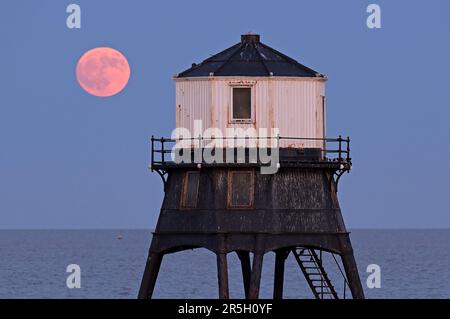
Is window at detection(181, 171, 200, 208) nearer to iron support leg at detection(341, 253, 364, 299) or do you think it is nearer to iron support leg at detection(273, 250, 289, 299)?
iron support leg at detection(341, 253, 364, 299)

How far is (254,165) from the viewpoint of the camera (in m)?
59.5

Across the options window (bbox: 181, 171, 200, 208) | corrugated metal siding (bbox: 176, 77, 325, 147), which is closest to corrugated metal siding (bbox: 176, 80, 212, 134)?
corrugated metal siding (bbox: 176, 77, 325, 147)

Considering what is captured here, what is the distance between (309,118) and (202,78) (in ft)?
11.2

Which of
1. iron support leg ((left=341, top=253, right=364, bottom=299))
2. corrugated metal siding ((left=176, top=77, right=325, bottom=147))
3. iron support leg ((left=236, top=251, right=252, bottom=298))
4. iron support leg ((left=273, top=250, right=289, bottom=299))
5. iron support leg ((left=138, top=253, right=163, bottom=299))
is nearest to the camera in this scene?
corrugated metal siding ((left=176, top=77, right=325, bottom=147))

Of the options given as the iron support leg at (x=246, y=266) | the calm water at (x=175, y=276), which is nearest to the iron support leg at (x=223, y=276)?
the iron support leg at (x=246, y=266)

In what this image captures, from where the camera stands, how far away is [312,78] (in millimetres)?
60000

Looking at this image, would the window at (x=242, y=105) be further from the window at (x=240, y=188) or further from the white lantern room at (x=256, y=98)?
the window at (x=240, y=188)

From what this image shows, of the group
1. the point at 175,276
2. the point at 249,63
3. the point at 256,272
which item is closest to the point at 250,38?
the point at 249,63

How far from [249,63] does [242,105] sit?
1.49m

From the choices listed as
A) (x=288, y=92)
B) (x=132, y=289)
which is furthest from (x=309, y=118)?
(x=132, y=289)

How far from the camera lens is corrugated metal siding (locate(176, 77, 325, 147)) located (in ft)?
195

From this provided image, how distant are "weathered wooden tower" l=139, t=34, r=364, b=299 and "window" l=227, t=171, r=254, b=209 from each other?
3 centimetres

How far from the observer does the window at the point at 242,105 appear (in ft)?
195
